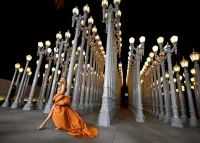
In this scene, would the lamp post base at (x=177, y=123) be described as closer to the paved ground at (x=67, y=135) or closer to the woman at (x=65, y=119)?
the paved ground at (x=67, y=135)

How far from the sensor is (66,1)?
16469mm

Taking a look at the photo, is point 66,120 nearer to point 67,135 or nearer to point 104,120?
point 67,135

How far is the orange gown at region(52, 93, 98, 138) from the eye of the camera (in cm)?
470

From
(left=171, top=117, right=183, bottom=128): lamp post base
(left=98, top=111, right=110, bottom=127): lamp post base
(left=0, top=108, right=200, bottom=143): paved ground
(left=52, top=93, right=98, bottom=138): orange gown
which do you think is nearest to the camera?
(left=0, top=108, right=200, bottom=143): paved ground

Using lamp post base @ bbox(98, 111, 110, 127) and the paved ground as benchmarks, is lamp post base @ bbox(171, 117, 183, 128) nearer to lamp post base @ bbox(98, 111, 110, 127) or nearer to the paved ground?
the paved ground

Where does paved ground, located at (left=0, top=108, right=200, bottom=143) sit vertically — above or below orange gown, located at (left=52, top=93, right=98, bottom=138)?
below

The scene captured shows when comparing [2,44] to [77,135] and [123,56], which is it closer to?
A: [77,135]

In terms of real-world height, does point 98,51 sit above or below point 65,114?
above

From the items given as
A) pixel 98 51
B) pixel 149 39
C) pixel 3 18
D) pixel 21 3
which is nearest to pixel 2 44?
pixel 3 18

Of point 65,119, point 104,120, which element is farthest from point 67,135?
point 104,120

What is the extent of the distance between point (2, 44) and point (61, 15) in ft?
32.5

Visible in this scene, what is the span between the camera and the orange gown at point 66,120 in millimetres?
4703

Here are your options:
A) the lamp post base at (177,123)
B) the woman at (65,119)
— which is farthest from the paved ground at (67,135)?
the lamp post base at (177,123)

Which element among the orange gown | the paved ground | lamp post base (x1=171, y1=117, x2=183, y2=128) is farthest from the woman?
lamp post base (x1=171, y1=117, x2=183, y2=128)
